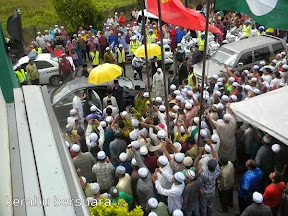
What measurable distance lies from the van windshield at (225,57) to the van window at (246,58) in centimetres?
22

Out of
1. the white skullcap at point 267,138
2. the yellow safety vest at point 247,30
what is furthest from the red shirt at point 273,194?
the yellow safety vest at point 247,30

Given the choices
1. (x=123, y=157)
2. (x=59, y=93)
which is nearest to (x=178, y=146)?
(x=123, y=157)

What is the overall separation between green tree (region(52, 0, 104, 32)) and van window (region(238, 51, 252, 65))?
376 inches

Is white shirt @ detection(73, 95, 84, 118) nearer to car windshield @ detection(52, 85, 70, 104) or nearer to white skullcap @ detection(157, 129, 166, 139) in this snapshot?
car windshield @ detection(52, 85, 70, 104)

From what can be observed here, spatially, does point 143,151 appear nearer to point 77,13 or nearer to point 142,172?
point 142,172

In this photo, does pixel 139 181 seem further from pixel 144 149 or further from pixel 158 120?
pixel 158 120

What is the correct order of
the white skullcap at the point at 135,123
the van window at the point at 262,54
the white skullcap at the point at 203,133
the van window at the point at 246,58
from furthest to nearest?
the van window at the point at 262,54
the van window at the point at 246,58
the white skullcap at the point at 135,123
the white skullcap at the point at 203,133

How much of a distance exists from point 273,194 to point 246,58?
6733 millimetres

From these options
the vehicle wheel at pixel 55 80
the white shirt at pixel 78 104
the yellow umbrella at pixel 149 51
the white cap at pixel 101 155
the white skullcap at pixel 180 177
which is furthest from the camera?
the vehicle wheel at pixel 55 80

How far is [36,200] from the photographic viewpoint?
202 centimetres

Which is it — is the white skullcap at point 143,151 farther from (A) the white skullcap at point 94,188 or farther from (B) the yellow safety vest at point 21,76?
(B) the yellow safety vest at point 21,76

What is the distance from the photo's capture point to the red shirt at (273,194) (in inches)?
222

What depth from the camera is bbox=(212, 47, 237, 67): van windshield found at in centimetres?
1154

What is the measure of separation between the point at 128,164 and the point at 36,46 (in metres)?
10.7
